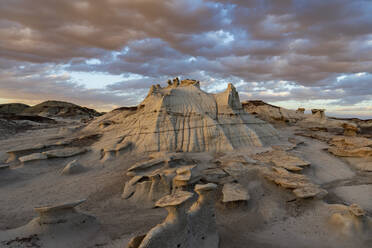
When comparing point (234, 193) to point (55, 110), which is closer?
point (234, 193)

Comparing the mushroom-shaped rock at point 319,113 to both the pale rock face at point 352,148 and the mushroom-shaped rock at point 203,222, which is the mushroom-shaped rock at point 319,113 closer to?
the pale rock face at point 352,148

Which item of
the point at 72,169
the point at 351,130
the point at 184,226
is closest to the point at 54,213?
the point at 184,226

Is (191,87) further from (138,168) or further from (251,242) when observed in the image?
(251,242)

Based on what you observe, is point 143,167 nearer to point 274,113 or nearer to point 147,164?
point 147,164

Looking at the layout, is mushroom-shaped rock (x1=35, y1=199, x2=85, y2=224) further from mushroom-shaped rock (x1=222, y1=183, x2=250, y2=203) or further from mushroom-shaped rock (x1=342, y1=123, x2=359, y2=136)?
mushroom-shaped rock (x1=342, y1=123, x2=359, y2=136)

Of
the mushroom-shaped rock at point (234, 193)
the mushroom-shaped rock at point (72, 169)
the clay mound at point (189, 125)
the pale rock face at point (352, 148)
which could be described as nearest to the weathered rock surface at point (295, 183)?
the mushroom-shaped rock at point (234, 193)

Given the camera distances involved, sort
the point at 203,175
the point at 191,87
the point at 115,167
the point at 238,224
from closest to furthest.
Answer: the point at 238,224
the point at 203,175
the point at 115,167
the point at 191,87

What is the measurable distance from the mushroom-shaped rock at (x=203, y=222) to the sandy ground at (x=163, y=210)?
0.43m

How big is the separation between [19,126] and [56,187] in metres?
17.9

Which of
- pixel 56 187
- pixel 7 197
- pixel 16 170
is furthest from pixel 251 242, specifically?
pixel 16 170

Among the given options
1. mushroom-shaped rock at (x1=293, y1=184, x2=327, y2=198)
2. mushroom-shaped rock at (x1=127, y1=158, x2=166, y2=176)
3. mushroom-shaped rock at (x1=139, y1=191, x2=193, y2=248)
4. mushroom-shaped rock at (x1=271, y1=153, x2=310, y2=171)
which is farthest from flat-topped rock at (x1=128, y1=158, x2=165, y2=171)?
mushroom-shaped rock at (x1=293, y1=184, x2=327, y2=198)

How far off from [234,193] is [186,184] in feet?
5.63

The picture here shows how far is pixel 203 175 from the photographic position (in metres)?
8.48

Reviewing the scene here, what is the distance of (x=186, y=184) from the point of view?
7398 mm
